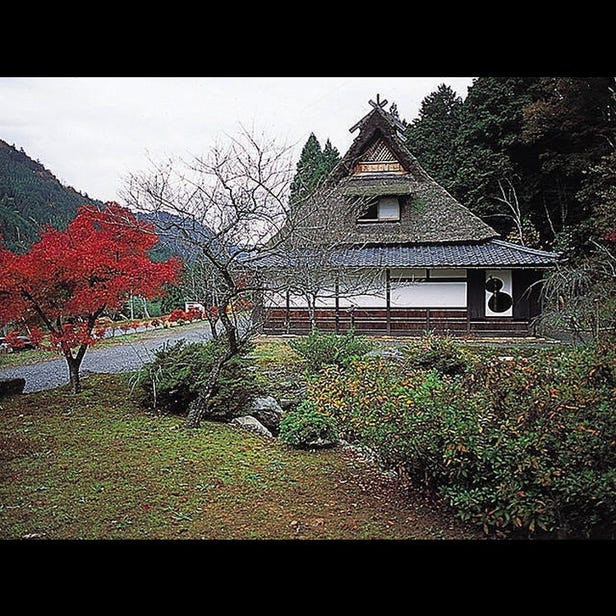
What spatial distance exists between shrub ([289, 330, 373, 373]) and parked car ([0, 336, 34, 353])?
1.83m

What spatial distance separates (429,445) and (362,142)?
438cm

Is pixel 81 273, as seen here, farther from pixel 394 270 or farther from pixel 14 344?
pixel 394 270

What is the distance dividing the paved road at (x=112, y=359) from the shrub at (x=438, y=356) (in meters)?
1.52

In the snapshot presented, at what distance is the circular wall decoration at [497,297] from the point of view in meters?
4.62

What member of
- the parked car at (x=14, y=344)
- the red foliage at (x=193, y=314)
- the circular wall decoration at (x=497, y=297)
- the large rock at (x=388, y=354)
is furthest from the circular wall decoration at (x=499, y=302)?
the parked car at (x=14, y=344)

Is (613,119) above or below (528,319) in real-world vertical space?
above

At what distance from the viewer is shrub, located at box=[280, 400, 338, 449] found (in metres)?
2.91

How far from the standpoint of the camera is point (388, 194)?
584cm

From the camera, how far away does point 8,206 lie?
9.61 feet

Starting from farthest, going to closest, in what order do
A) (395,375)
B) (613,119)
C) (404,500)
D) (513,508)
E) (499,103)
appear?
(499,103) < (613,119) < (395,375) < (404,500) < (513,508)

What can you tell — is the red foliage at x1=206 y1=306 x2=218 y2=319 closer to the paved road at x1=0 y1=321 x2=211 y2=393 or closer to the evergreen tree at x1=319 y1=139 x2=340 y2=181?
the paved road at x1=0 y1=321 x2=211 y2=393

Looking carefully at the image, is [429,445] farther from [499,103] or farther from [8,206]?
[499,103]

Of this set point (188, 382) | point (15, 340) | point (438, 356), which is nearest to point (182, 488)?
point (188, 382)
